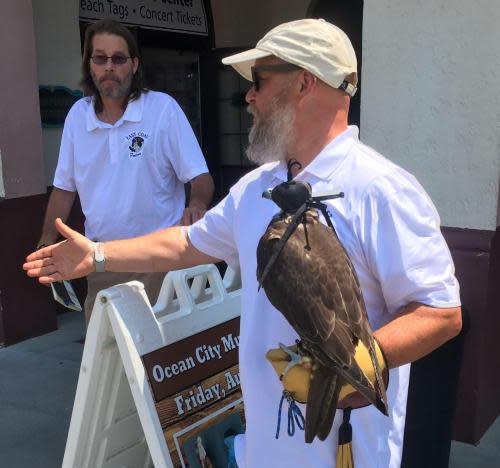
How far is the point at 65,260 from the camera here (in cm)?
214

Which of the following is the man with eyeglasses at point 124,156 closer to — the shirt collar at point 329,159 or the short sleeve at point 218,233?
the short sleeve at point 218,233

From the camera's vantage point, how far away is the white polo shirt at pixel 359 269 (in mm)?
1474

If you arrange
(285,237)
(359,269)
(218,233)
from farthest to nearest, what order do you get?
(218,233) < (359,269) < (285,237)

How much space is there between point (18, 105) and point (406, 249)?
4.06m

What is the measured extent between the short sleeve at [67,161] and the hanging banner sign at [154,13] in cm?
316

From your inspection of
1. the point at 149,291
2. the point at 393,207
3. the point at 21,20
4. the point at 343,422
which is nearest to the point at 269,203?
the point at 393,207

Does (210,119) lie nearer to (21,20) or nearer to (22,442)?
(21,20)

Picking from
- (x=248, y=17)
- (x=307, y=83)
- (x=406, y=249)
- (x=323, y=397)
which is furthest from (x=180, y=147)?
(x=248, y=17)

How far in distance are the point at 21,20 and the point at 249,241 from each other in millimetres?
3838

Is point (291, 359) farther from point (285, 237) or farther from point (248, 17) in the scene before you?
point (248, 17)

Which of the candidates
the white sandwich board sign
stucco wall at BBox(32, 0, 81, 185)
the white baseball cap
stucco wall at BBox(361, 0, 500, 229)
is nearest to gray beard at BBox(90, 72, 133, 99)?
the white sandwich board sign

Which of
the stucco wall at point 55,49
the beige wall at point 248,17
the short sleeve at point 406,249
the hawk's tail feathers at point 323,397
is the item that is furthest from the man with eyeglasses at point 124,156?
the beige wall at point 248,17

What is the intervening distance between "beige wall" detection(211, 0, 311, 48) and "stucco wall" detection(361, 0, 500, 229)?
451 cm

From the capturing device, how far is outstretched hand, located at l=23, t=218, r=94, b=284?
2.11 m
